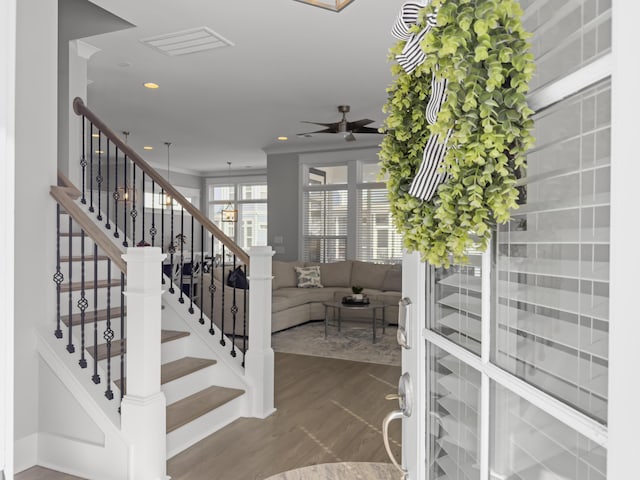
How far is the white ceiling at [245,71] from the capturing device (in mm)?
3434

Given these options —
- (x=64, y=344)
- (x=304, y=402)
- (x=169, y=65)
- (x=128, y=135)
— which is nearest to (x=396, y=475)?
(x=64, y=344)

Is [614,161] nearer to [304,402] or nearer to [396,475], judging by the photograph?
[396,475]

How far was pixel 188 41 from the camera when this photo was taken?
3.90 m

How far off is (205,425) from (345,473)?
6.72 ft

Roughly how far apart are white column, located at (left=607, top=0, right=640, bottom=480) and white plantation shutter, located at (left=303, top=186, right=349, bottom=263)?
812cm

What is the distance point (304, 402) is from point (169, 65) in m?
3.37

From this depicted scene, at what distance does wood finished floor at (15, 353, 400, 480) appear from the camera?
2.68 m

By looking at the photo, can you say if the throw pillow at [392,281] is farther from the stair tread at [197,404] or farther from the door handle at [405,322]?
the door handle at [405,322]

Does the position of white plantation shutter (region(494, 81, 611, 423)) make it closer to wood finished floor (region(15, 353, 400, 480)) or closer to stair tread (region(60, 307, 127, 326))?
wood finished floor (region(15, 353, 400, 480))

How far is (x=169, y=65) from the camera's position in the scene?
453 cm

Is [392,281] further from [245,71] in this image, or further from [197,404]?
[197,404]

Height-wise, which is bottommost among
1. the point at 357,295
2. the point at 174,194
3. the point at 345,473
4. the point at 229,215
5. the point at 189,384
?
the point at 189,384

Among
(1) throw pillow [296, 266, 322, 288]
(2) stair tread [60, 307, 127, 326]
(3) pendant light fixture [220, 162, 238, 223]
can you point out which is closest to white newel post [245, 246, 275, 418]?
(2) stair tread [60, 307, 127, 326]

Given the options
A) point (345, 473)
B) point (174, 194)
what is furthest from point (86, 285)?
point (345, 473)
